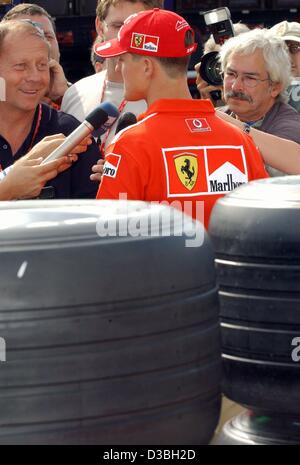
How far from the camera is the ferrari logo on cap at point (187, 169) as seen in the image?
13.2 feet

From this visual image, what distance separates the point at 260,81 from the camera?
5.32 metres

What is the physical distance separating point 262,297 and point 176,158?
95 cm

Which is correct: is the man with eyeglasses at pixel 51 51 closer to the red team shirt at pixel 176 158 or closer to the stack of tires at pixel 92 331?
the red team shirt at pixel 176 158

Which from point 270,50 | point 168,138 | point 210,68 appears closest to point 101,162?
point 168,138

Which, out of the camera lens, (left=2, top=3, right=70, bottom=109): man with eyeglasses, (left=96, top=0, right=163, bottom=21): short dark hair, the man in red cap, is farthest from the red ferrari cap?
(left=2, top=3, right=70, bottom=109): man with eyeglasses

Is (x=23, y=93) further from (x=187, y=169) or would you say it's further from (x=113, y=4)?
(x=113, y=4)

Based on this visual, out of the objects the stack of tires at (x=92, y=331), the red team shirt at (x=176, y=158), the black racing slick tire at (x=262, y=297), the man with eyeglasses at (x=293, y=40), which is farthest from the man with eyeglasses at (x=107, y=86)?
the stack of tires at (x=92, y=331)

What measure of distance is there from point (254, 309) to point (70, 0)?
12173mm

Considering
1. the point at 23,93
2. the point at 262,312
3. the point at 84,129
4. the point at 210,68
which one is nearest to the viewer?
the point at 262,312

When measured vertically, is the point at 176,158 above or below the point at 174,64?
below

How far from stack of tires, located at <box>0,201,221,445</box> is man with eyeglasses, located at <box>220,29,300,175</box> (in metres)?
2.63

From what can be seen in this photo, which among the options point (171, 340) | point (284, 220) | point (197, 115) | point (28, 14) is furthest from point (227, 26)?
point (171, 340)

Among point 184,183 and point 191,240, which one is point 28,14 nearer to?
point 184,183

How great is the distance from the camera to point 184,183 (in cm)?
402
